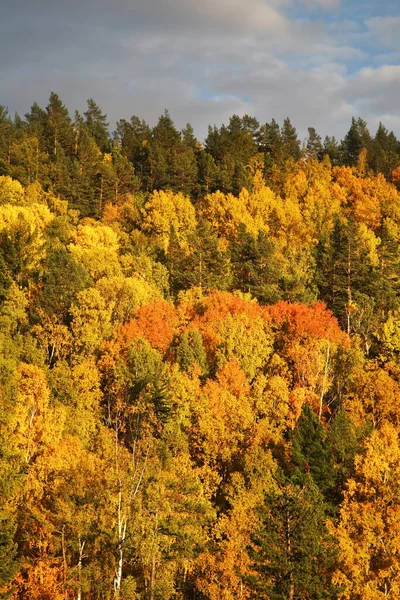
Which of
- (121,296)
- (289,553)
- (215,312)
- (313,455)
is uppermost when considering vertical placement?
(121,296)

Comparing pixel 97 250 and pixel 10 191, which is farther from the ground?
pixel 10 191

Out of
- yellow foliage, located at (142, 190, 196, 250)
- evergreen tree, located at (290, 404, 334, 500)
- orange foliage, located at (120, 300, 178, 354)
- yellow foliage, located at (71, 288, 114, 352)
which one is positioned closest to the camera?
evergreen tree, located at (290, 404, 334, 500)

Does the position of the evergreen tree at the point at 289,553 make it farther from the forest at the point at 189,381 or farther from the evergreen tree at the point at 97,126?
the evergreen tree at the point at 97,126

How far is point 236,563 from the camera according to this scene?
33.3 meters

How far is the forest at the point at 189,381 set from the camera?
104 feet

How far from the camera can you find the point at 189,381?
4591 centimetres

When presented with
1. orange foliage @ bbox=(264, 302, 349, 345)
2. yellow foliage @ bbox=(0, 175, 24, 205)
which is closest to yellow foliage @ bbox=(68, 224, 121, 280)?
yellow foliage @ bbox=(0, 175, 24, 205)

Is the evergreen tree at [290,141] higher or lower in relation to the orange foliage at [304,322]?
higher

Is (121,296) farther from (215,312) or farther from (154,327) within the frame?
(215,312)

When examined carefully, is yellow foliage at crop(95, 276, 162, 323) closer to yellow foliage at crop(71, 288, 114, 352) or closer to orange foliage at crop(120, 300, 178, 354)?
orange foliage at crop(120, 300, 178, 354)

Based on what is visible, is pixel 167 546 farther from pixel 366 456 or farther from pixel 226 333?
pixel 226 333

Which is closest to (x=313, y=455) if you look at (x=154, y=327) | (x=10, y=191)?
(x=154, y=327)

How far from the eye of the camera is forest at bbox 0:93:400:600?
104ft

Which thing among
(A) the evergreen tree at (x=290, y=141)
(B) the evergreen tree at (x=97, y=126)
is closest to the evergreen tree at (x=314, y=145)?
(A) the evergreen tree at (x=290, y=141)
